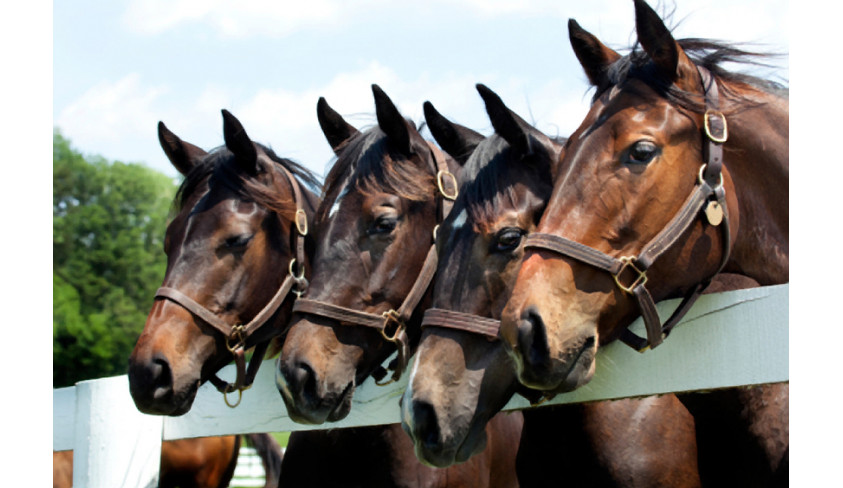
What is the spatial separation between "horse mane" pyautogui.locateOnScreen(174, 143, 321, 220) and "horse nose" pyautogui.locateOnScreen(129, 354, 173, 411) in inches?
38.9

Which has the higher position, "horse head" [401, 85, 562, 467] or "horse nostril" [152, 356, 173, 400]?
"horse head" [401, 85, 562, 467]

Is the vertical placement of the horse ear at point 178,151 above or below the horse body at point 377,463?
above

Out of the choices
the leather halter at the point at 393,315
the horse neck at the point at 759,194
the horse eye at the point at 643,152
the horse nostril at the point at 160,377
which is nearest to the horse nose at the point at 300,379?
the leather halter at the point at 393,315

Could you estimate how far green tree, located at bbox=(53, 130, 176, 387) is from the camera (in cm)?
3616

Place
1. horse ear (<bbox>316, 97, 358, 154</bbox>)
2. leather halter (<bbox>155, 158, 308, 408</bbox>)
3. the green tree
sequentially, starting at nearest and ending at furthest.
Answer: leather halter (<bbox>155, 158, 308, 408</bbox>), horse ear (<bbox>316, 97, 358, 154</bbox>), the green tree

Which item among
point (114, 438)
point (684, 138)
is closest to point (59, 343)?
point (114, 438)

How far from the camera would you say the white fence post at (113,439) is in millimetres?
3652

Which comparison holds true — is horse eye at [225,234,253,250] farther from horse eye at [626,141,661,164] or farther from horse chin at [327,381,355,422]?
horse eye at [626,141,661,164]

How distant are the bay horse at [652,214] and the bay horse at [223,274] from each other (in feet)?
6.27

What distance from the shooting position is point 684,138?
2.48 meters

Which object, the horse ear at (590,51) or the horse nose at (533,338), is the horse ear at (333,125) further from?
the horse nose at (533,338)

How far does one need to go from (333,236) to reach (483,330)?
1012 millimetres

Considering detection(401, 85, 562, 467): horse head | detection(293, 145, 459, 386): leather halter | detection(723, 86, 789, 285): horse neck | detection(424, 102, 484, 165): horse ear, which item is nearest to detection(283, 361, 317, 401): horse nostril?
detection(293, 145, 459, 386): leather halter

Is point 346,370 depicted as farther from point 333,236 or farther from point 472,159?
point 472,159
